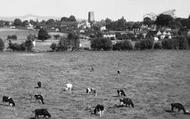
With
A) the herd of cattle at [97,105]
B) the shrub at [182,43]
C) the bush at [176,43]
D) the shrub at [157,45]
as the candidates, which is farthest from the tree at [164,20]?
the herd of cattle at [97,105]

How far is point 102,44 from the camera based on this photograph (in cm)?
9331

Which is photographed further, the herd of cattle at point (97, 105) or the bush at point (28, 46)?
the bush at point (28, 46)

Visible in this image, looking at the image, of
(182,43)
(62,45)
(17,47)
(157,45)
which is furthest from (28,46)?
(182,43)

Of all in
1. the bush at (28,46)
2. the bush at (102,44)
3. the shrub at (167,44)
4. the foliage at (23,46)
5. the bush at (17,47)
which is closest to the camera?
the bush at (28,46)

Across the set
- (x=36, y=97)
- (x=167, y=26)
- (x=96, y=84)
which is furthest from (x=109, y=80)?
(x=167, y=26)

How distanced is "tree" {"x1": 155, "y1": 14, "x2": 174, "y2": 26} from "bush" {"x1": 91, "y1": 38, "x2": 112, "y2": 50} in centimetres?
6353

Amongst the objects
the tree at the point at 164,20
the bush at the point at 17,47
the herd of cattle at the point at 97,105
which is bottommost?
the bush at the point at 17,47

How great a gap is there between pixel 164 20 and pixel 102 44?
68.1 m

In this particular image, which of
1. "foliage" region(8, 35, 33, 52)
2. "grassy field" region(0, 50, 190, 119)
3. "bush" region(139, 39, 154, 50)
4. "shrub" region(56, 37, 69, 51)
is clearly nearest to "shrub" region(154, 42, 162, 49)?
"bush" region(139, 39, 154, 50)

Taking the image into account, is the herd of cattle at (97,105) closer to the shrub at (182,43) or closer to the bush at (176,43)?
the bush at (176,43)

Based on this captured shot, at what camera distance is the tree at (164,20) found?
15138cm

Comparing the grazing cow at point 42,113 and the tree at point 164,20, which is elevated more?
the tree at point 164,20

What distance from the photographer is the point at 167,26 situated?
165m

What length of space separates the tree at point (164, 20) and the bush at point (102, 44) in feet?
208
